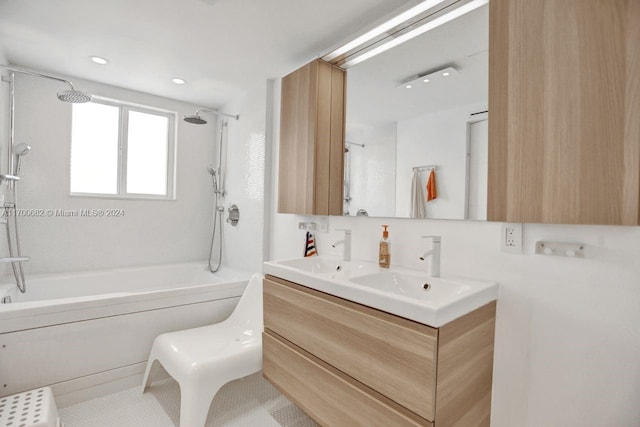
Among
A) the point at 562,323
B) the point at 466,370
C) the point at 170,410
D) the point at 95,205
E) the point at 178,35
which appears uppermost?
the point at 178,35

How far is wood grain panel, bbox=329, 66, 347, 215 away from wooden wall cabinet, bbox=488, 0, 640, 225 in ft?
3.25

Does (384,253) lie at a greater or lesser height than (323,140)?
lesser

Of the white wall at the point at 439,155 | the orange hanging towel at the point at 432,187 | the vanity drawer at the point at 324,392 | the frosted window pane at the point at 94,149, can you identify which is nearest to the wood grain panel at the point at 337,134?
the white wall at the point at 439,155

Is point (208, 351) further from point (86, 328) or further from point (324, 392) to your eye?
point (86, 328)

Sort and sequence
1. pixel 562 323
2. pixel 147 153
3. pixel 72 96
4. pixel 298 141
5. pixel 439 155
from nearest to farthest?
pixel 562 323
pixel 439 155
pixel 72 96
pixel 298 141
pixel 147 153

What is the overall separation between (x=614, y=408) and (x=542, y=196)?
76 centimetres

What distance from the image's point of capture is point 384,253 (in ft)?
5.57

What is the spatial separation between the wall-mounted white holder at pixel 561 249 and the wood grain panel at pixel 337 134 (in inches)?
45.7

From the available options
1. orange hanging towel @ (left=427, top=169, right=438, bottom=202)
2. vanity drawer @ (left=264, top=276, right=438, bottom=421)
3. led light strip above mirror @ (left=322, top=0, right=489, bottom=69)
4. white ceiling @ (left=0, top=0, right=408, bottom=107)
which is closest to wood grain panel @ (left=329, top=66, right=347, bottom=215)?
led light strip above mirror @ (left=322, top=0, right=489, bottom=69)

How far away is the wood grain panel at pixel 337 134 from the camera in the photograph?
2.10 meters

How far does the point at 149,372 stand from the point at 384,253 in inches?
66.5

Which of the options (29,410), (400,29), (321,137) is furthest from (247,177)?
(29,410)

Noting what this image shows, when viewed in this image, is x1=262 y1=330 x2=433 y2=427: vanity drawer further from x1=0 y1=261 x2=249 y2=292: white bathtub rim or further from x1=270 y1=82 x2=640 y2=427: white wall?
x1=0 y1=261 x2=249 y2=292: white bathtub rim

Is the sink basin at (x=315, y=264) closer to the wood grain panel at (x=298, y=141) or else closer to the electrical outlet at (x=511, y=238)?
the wood grain panel at (x=298, y=141)
